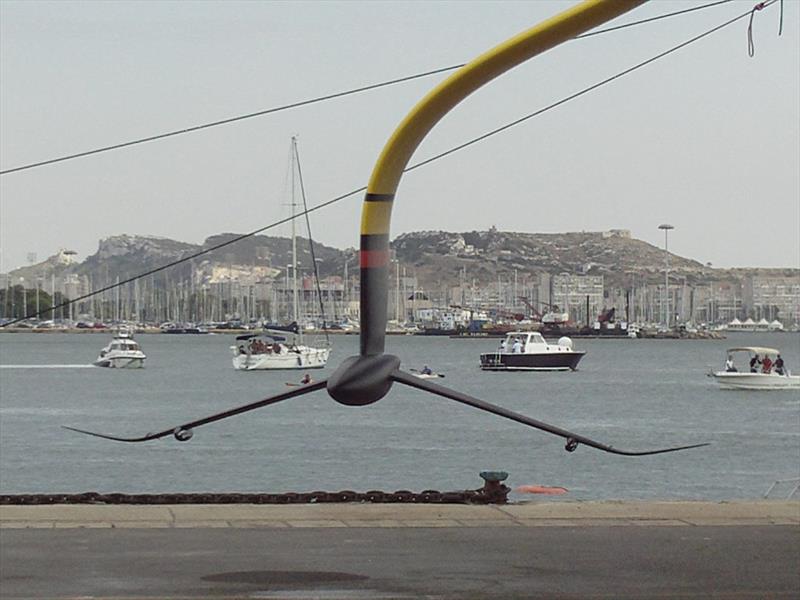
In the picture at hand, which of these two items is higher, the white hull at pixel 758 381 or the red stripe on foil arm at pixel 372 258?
the red stripe on foil arm at pixel 372 258

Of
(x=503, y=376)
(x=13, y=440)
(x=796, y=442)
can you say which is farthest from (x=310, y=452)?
(x=503, y=376)

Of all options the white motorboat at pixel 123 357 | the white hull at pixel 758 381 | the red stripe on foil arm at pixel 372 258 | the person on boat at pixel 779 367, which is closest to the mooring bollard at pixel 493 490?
the red stripe on foil arm at pixel 372 258

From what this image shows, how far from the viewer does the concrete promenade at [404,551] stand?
1573cm

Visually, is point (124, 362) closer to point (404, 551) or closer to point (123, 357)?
point (123, 357)

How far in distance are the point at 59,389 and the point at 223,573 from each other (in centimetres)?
10578

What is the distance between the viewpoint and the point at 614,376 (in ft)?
475

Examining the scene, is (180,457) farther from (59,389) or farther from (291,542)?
(59,389)

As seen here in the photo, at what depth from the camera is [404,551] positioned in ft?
59.6

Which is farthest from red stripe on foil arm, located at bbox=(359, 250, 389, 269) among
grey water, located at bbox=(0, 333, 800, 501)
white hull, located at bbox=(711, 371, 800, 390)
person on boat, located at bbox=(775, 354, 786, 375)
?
white hull, located at bbox=(711, 371, 800, 390)

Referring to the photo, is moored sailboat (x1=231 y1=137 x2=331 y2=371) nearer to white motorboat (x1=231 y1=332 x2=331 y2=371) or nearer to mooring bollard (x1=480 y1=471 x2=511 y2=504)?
white motorboat (x1=231 y1=332 x2=331 y2=371)

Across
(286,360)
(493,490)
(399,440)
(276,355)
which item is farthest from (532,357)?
(493,490)

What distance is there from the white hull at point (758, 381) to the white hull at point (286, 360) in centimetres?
4116

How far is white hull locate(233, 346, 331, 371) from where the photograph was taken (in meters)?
131

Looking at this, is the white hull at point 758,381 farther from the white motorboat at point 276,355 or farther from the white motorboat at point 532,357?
the white motorboat at point 276,355
